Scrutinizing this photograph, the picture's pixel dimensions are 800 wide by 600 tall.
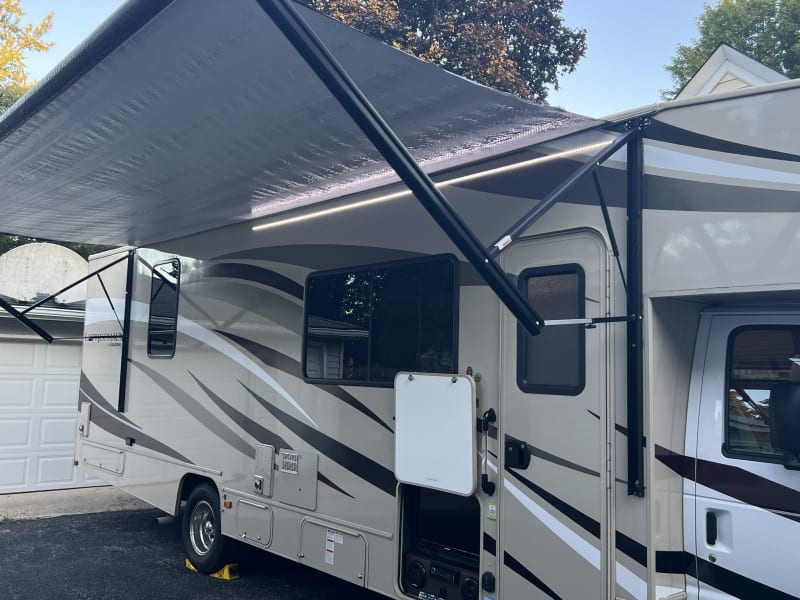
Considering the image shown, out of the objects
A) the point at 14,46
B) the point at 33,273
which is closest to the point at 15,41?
the point at 14,46

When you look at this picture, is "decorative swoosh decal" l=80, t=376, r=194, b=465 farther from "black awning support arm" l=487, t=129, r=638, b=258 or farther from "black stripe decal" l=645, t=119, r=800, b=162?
"black stripe decal" l=645, t=119, r=800, b=162

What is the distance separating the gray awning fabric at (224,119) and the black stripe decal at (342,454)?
1521 millimetres

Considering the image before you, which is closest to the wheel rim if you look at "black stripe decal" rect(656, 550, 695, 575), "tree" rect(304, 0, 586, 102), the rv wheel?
the rv wheel

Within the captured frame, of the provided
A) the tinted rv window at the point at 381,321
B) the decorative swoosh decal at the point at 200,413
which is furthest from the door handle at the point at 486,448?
the decorative swoosh decal at the point at 200,413

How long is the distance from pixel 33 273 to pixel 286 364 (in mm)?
7348

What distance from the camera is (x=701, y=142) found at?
333 centimetres

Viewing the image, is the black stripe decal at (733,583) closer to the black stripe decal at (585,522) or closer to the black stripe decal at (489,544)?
the black stripe decal at (585,522)

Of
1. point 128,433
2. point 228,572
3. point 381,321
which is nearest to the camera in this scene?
point 381,321

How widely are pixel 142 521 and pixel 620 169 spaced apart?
23.4 ft

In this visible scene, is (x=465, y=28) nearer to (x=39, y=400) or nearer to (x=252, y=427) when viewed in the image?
(x=39, y=400)

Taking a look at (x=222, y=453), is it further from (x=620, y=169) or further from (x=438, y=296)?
(x=620, y=169)

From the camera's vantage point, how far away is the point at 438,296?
14.1 ft

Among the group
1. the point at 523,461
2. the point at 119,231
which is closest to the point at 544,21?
the point at 119,231

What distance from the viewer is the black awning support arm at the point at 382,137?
9.21 feet
